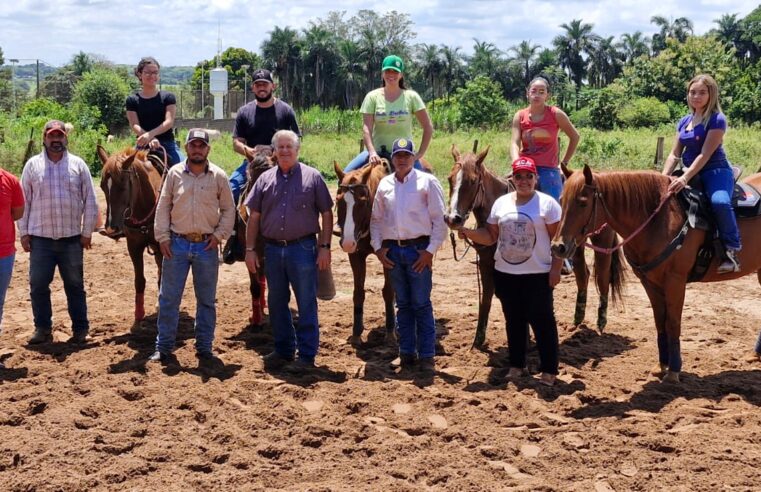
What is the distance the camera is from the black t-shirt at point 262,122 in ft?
28.1

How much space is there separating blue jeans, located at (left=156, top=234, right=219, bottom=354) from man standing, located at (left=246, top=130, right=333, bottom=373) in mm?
407

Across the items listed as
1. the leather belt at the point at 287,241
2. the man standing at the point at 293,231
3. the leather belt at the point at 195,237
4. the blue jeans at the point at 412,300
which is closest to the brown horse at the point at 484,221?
the blue jeans at the point at 412,300

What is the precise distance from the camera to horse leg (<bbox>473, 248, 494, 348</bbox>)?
7.69m

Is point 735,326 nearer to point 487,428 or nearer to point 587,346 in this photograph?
point 587,346

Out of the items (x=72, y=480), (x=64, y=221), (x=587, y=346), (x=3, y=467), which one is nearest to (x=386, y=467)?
(x=72, y=480)

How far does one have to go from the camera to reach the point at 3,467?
16.6 feet

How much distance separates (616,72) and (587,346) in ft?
265

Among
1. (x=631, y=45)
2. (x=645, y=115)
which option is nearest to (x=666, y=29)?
(x=631, y=45)


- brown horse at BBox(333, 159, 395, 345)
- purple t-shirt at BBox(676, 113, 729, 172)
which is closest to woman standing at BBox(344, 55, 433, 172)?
brown horse at BBox(333, 159, 395, 345)

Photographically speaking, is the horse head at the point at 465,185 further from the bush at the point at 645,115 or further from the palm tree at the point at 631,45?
the palm tree at the point at 631,45

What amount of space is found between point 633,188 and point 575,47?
8152 centimetres

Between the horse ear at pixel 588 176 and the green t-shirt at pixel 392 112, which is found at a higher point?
the green t-shirt at pixel 392 112

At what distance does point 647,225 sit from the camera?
6.76 meters

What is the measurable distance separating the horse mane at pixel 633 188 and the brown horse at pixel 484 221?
97 centimetres
